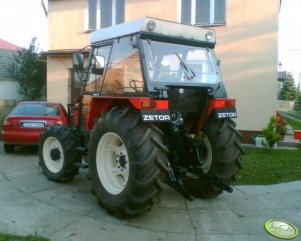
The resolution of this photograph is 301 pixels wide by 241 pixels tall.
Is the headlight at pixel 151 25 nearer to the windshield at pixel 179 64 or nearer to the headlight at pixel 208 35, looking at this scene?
the windshield at pixel 179 64

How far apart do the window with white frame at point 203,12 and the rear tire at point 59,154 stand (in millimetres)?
6745

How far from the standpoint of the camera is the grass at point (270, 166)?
22.7ft

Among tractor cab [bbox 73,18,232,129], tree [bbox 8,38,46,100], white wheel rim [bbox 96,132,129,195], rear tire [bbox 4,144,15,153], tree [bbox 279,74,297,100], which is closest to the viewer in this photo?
tractor cab [bbox 73,18,232,129]

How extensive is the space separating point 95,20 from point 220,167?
952 centimetres

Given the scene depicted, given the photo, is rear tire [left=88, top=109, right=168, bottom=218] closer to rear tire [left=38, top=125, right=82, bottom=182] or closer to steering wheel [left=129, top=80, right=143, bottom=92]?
steering wheel [left=129, top=80, right=143, bottom=92]

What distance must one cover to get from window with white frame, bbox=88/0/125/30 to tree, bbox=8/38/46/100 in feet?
17.4

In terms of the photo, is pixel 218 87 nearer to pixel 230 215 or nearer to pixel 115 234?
pixel 230 215

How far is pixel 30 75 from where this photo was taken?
1833 cm

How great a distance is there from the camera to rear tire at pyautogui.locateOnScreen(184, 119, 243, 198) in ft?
17.6

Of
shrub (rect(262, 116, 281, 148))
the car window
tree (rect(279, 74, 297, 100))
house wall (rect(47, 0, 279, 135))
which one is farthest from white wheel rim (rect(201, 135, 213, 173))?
tree (rect(279, 74, 297, 100))

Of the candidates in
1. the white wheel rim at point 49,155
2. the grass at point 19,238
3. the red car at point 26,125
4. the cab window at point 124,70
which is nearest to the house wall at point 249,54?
the red car at point 26,125

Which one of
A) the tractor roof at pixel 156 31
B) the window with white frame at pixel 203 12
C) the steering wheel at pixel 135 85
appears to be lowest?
the steering wheel at pixel 135 85

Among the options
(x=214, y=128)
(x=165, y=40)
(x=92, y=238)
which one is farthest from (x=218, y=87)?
(x=92, y=238)

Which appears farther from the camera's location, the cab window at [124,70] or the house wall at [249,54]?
the house wall at [249,54]
